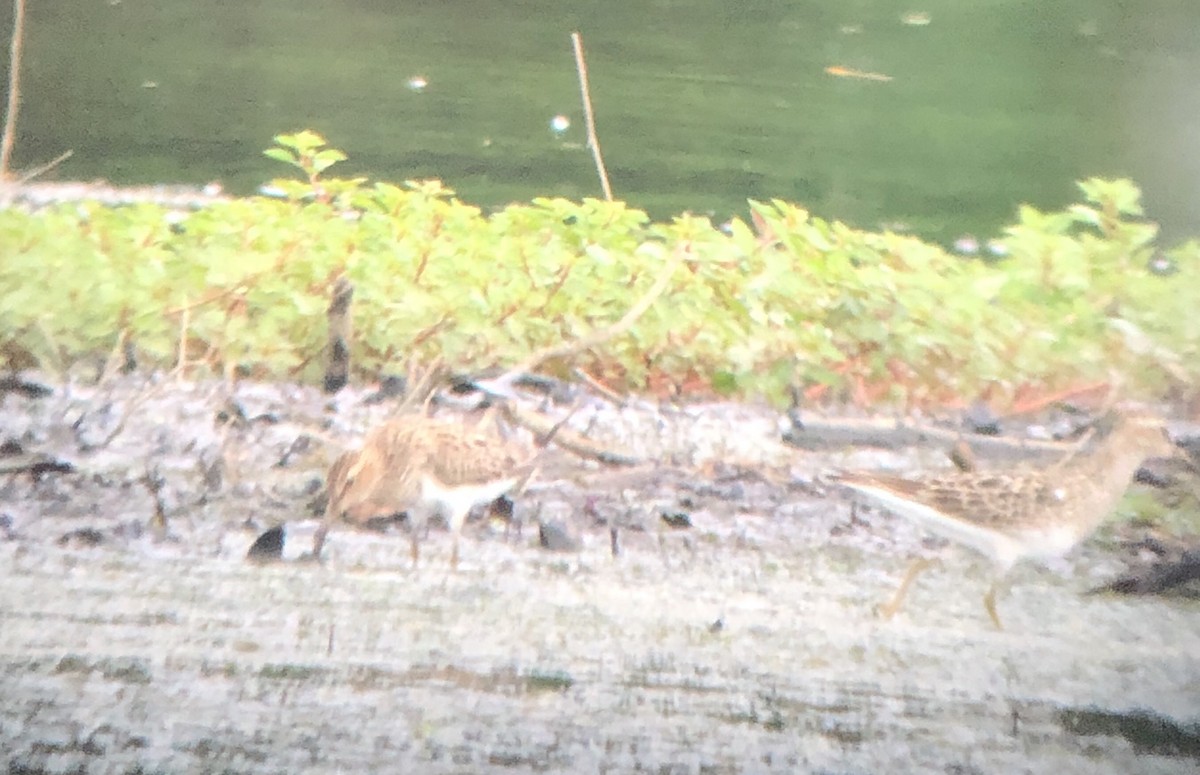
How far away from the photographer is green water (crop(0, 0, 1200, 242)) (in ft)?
3.92

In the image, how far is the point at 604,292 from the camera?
119 cm

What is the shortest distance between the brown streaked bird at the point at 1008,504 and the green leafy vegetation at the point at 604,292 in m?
0.10

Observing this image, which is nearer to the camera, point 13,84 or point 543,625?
point 543,625

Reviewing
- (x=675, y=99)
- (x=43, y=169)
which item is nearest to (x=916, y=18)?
(x=675, y=99)

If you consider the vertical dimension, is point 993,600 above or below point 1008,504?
below

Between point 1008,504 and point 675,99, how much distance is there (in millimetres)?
565

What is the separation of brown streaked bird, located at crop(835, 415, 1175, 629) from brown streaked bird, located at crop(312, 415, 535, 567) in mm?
378

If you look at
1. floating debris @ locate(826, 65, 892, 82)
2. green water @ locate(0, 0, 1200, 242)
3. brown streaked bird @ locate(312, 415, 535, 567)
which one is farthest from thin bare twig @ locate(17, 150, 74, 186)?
floating debris @ locate(826, 65, 892, 82)

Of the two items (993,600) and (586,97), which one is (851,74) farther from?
(993,600)

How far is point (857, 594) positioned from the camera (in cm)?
111

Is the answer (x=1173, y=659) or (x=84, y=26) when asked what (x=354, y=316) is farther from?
(x=1173, y=659)

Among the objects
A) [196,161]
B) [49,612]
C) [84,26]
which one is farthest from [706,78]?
[49,612]

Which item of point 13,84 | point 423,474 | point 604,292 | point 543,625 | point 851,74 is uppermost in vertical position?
point 851,74

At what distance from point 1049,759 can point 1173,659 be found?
0.19 metres
